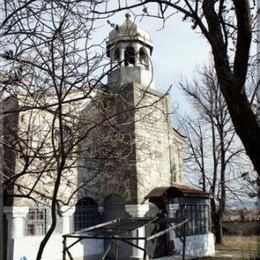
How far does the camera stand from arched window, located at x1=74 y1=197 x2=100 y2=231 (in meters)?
20.8

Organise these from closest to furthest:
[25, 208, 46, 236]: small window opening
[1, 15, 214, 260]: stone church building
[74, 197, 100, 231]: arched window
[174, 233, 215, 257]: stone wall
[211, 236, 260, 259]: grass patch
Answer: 1. [1, 15, 214, 260]: stone church building
2. [25, 208, 46, 236]: small window opening
3. [74, 197, 100, 231]: arched window
4. [211, 236, 260, 259]: grass patch
5. [174, 233, 215, 257]: stone wall

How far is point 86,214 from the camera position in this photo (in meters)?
21.3

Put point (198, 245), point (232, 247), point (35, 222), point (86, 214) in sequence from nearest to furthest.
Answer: point (35, 222) < point (86, 214) < point (198, 245) < point (232, 247)

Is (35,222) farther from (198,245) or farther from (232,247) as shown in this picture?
(232,247)

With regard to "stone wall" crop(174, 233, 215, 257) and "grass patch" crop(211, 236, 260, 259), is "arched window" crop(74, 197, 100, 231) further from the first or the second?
"grass patch" crop(211, 236, 260, 259)

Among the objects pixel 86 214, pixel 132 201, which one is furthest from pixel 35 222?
pixel 132 201

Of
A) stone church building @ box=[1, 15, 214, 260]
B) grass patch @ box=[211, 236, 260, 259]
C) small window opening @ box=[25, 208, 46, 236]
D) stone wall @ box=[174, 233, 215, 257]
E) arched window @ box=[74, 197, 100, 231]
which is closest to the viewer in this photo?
stone church building @ box=[1, 15, 214, 260]

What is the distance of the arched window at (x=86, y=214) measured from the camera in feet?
68.2

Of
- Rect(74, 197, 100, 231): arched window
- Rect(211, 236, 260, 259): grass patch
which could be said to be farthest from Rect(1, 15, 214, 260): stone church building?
Rect(211, 236, 260, 259): grass patch

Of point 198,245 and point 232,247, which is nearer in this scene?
point 198,245

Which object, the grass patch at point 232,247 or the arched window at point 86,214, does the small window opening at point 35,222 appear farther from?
the grass patch at point 232,247

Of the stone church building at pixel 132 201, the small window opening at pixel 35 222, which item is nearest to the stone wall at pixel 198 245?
the stone church building at pixel 132 201

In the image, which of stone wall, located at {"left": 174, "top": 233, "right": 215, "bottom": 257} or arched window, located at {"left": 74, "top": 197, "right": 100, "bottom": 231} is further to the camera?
stone wall, located at {"left": 174, "top": 233, "right": 215, "bottom": 257}

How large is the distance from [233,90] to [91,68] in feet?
5.34
